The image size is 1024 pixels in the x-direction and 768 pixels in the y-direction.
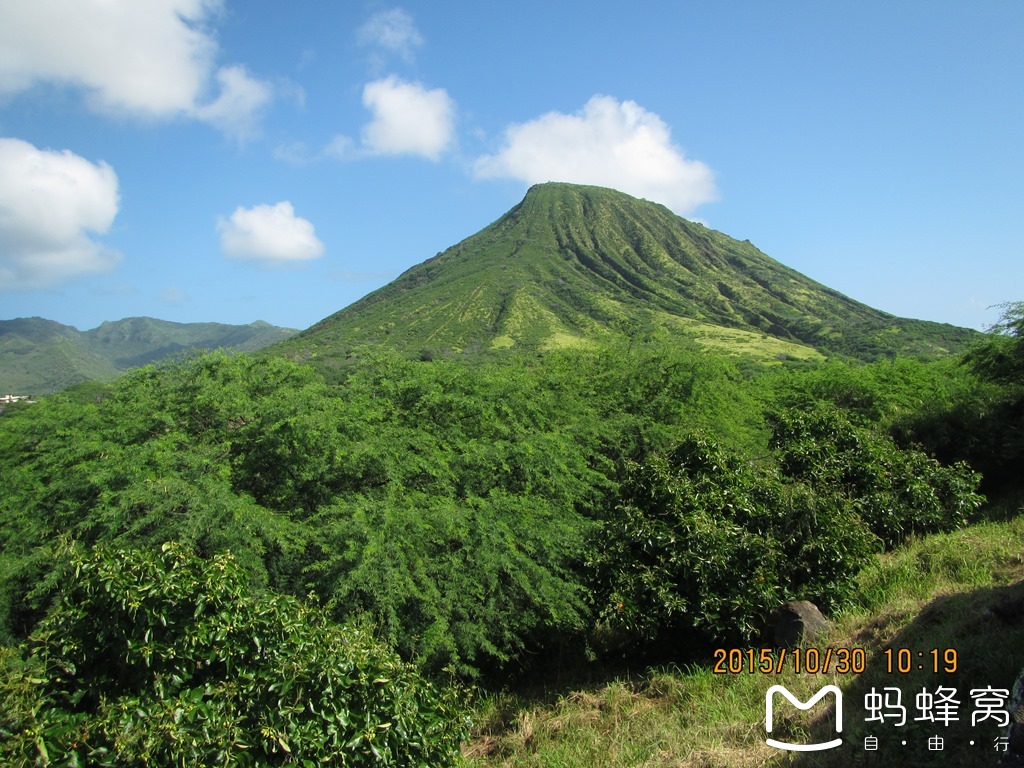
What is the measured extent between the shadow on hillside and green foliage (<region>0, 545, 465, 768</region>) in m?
4.03

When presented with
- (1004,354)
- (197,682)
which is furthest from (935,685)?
(1004,354)

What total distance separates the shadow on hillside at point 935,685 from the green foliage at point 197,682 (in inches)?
159

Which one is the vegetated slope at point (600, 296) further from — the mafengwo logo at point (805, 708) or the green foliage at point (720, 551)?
the mafengwo logo at point (805, 708)

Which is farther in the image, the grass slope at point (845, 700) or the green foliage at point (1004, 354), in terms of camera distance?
the green foliage at point (1004, 354)

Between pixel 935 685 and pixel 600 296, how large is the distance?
125688 mm

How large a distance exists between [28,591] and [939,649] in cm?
1488

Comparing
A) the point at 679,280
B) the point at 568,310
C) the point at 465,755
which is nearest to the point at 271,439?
the point at 465,755

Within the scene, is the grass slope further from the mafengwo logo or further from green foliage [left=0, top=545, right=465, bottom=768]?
green foliage [left=0, top=545, right=465, bottom=768]

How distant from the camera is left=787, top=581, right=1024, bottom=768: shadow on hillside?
5418 mm

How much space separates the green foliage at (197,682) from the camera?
15.9 feet

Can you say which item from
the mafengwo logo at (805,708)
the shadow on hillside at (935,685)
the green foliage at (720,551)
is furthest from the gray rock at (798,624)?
the mafengwo logo at (805,708)

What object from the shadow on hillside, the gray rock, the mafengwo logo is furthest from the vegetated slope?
the shadow on hillside

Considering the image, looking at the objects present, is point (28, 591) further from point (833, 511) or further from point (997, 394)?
point (997, 394)

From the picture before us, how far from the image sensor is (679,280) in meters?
143
